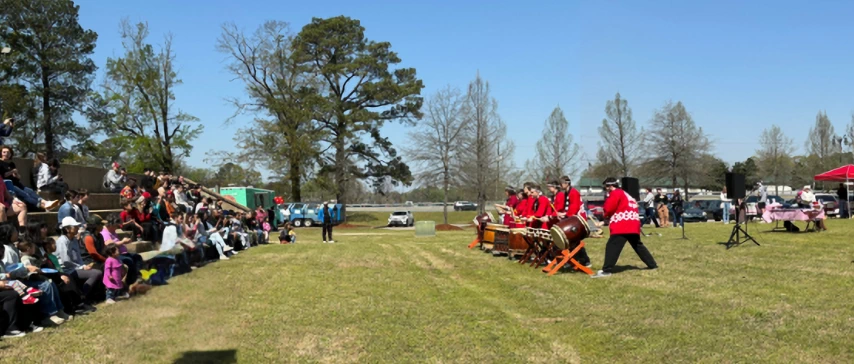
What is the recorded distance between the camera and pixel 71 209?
12.1 meters

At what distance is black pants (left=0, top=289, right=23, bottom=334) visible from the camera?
7496 mm

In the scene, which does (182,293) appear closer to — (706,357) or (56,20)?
(706,357)

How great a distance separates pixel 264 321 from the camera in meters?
8.27

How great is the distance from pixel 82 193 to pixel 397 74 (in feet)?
137

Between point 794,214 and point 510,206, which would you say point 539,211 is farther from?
point 794,214

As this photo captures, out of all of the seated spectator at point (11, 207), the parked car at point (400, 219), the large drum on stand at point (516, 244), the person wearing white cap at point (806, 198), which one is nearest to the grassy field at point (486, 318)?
the large drum on stand at point (516, 244)

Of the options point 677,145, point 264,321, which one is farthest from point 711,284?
point 677,145

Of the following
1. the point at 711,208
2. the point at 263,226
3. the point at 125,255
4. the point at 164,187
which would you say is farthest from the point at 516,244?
the point at 711,208

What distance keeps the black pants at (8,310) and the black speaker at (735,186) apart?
48.6 ft

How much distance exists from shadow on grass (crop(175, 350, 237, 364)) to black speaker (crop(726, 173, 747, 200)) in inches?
535

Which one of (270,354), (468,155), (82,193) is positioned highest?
(468,155)

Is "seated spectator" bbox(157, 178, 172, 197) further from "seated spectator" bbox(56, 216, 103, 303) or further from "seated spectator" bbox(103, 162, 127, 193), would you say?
"seated spectator" bbox(56, 216, 103, 303)

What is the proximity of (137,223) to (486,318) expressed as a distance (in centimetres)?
1052

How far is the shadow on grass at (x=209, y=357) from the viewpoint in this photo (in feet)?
20.7
